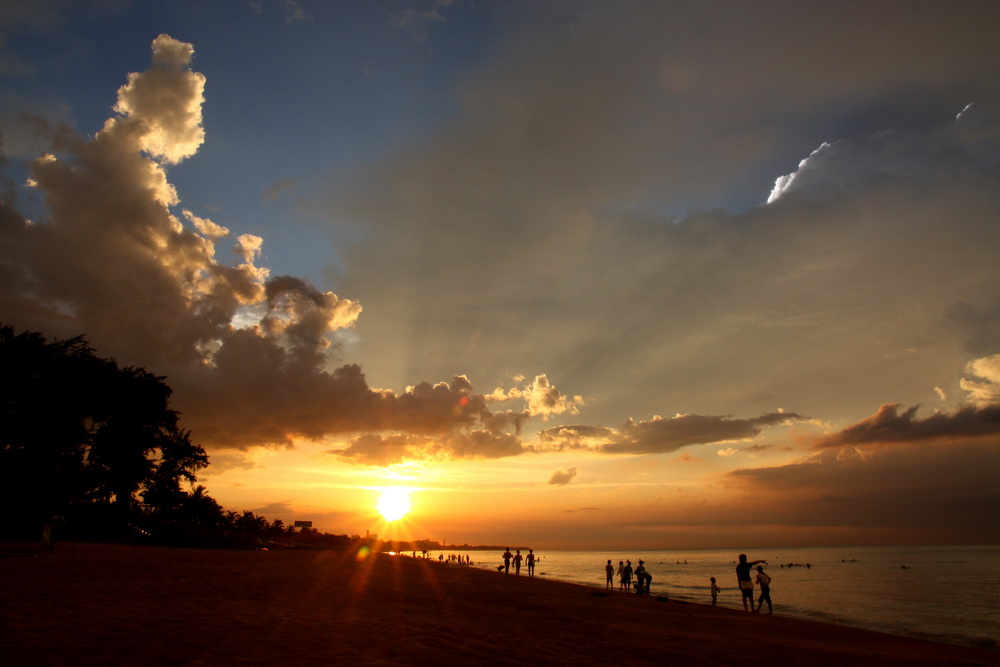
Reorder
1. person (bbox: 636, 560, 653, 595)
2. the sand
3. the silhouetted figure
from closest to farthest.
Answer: the sand < the silhouetted figure < person (bbox: 636, 560, 653, 595)

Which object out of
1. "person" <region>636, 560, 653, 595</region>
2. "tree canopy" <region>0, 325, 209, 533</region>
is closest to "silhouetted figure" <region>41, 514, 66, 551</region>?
"tree canopy" <region>0, 325, 209, 533</region>

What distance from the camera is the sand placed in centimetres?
868

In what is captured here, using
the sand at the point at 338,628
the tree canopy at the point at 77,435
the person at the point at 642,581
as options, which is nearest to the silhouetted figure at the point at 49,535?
the sand at the point at 338,628

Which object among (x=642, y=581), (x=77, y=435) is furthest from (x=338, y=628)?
(x=77, y=435)

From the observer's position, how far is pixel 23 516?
33250 mm

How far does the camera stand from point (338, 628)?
11.3 meters

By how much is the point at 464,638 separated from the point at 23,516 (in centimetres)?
3678

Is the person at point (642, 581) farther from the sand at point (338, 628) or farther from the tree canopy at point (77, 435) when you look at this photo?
the tree canopy at point (77, 435)

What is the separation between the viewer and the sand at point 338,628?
868 cm

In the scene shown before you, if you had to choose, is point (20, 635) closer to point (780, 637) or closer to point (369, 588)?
point (369, 588)

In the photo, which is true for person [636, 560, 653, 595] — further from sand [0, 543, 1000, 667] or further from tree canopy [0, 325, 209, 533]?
tree canopy [0, 325, 209, 533]

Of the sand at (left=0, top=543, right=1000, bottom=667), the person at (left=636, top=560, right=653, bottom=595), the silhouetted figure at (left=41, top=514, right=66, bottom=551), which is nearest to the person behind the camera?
the sand at (left=0, top=543, right=1000, bottom=667)

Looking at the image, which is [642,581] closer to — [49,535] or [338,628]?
[338,628]

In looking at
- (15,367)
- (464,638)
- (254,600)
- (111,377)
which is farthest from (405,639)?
(111,377)
